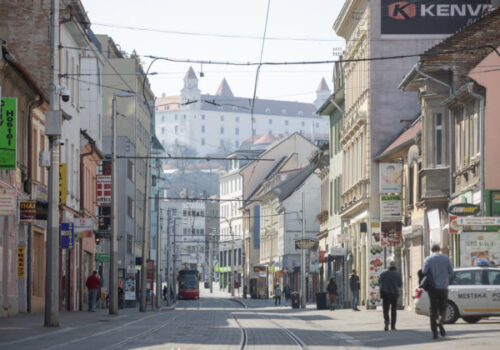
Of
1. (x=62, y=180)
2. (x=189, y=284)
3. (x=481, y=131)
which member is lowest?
(x=189, y=284)

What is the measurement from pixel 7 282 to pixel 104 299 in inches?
1011

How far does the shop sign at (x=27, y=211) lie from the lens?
3428 centimetres

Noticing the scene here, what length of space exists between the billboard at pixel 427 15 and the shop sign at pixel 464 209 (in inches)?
791

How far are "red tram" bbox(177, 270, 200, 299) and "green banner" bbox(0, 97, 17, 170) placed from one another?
77.0m

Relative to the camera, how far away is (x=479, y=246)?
34062mm

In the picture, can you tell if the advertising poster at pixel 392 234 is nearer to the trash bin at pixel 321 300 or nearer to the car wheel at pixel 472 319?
the trash bin at pixel 321 300

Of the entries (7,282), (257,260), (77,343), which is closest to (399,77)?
(7,282)

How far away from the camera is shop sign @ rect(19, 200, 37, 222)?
3428 centimetres

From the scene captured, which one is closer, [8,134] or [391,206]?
[8,134]

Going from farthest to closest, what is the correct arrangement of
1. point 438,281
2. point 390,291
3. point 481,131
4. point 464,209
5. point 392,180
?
point 392,180
point 481,131
point 464,209
point 390,291
point 438,281

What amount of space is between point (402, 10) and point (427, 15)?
3.74ft

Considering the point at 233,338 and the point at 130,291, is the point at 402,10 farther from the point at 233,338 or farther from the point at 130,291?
the point at 233,338

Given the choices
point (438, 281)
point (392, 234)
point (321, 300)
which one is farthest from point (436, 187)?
point (438, 281)

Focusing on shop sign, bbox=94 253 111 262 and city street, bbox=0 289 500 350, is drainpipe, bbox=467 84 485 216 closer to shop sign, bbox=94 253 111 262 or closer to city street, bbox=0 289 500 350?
city street, bbox=0 289 500 350
